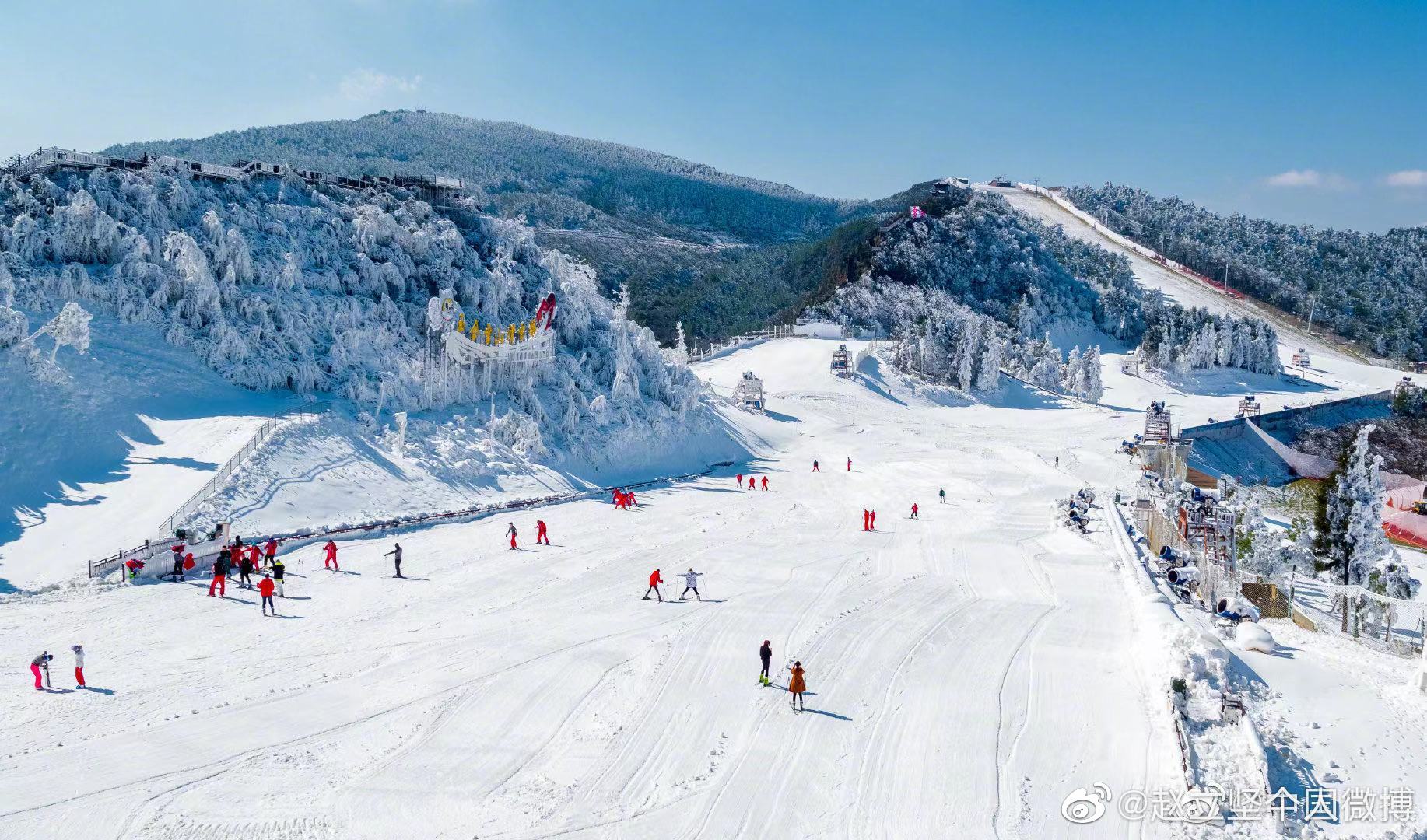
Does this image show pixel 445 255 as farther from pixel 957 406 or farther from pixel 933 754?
pixel 957 406

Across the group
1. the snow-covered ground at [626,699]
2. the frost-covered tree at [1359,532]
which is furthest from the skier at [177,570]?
the frost-covered tree at [1359,532]

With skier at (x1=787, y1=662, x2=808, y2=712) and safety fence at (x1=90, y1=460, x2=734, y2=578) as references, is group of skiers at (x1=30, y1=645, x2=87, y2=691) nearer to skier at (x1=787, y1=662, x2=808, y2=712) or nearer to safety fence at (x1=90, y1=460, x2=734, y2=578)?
safety fence at (x1=90, y1=460, x2=734, y2=578)

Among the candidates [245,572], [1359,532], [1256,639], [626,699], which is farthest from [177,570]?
[1359,532]

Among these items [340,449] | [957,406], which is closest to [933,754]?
[340,449]

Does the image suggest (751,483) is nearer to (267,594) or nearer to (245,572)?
(245,572)

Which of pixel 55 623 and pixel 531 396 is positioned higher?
pixel 531 396

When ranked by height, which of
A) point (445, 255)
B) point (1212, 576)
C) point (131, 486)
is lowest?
point (1212, 576)

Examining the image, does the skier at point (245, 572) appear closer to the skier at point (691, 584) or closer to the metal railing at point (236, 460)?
the metal railing at point (236, 460)
